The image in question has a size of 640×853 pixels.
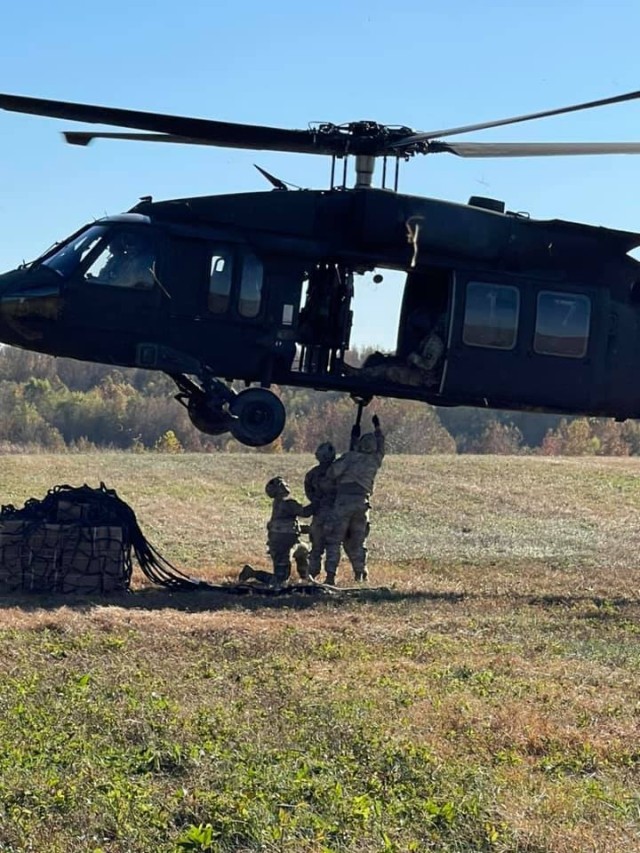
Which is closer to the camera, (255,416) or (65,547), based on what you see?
(65,547)

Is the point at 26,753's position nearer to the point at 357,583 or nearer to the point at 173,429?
the point at 357,583

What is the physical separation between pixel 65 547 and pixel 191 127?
4.11 metres

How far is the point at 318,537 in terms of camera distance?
13.9m

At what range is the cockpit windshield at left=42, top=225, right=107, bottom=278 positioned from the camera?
12.7 m

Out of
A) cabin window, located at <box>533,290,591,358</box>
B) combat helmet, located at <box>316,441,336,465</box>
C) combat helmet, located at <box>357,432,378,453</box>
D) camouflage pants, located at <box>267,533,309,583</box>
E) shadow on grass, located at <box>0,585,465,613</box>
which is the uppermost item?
cabin window, located at <box>533,290,591,358</box>

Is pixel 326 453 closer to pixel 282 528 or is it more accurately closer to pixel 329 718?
pixel 282 528

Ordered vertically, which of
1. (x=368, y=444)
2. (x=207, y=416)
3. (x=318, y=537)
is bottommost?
(x=318, y=537)

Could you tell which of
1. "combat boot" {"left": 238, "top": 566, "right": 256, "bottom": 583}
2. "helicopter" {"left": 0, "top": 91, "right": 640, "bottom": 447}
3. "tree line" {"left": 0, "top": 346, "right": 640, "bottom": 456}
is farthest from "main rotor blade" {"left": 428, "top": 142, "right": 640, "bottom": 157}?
"tree line" {"left": 0, "top": 346, "right": 640, "bottom": 456}

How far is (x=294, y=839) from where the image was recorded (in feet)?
18.2

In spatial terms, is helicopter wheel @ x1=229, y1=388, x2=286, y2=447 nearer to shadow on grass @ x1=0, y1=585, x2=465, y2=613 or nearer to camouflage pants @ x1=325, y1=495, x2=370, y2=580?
camouflage pants @ x1=325, y1=495, x2=370, y2=580

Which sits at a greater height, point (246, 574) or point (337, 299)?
point (337, 299)

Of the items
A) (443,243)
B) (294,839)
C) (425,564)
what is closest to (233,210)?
(443,243)

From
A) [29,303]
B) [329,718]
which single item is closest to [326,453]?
[29,303]

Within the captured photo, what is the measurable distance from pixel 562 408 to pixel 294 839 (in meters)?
9.25
